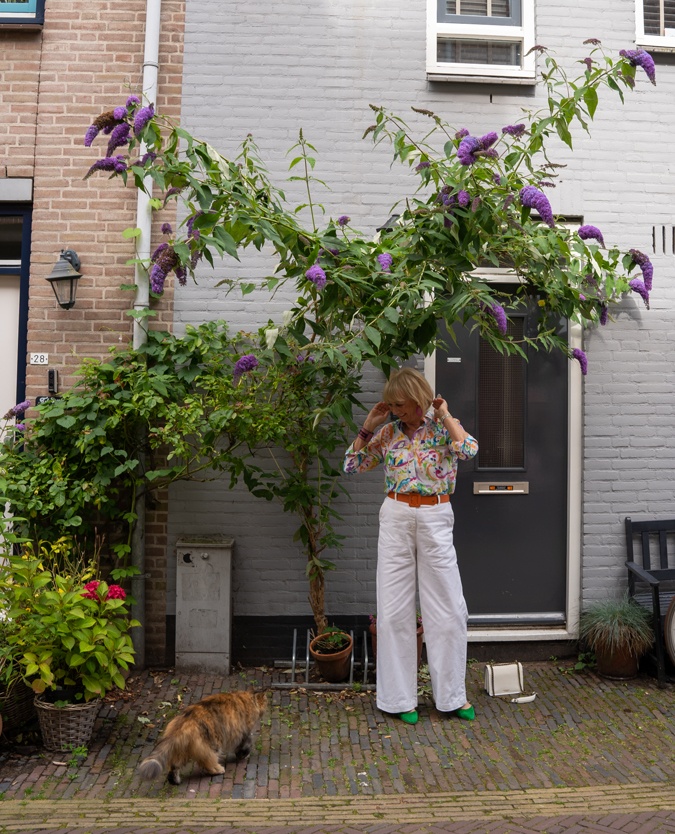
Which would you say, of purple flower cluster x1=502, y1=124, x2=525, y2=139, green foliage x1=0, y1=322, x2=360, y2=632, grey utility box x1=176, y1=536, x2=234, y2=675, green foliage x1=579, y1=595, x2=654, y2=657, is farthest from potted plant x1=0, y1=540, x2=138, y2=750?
purple flower cluster x1=502, y1=124, x2=525, y2=139

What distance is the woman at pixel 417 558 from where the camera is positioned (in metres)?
4.96

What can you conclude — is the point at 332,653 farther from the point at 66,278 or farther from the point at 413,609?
the point at 66,278

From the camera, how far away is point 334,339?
4.96 m

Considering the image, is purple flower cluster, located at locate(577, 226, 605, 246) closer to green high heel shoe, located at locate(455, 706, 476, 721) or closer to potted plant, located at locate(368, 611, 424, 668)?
potted plant, located at locate(368, 611, 424, 668)

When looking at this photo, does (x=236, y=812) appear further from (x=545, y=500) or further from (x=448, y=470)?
(x=545, y=500)

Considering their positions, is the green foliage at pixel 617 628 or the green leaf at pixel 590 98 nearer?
the green leaf at pixel 590 98

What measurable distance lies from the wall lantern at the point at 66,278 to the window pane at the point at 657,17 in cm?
455

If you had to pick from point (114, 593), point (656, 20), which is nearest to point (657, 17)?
point (656, 20)

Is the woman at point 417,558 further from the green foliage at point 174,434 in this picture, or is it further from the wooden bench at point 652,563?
the wooden bench at point 652,563

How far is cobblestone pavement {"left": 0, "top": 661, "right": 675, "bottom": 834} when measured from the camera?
3.86 m

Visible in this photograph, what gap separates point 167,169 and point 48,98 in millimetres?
2403

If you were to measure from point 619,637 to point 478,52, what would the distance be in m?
4.28

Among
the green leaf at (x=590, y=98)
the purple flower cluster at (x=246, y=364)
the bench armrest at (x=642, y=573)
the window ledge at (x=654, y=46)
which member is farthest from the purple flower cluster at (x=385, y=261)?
the window ledge at (x=654, y=46)

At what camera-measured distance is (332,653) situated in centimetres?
553
